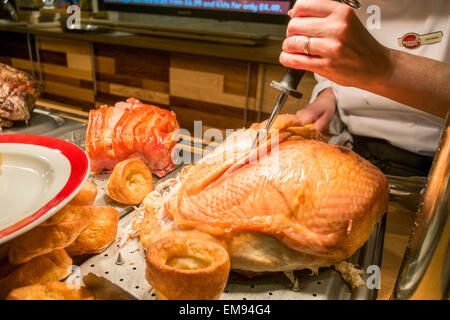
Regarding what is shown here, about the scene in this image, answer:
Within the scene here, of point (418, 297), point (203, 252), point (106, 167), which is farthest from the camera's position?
point (106, 167)

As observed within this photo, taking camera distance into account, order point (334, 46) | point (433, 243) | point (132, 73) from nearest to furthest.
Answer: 1. point (433, 243)
2. point (334, 46)
3. point (132, 73)

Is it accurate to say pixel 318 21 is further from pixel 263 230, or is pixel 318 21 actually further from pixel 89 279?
pixel 89 279

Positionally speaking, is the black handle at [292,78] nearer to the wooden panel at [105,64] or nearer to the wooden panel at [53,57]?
the wooden panel at [105,64]

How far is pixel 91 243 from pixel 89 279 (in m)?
0.18

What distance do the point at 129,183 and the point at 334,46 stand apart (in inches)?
23.5

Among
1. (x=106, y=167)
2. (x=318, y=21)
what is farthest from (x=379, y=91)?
(x=106, y=167)

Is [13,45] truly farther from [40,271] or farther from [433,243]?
[433,243]

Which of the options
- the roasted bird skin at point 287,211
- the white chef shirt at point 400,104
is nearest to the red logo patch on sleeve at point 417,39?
the white chef shirt at point 400,104

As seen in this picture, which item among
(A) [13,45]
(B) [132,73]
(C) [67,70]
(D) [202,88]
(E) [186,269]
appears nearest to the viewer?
(E) [186,269]

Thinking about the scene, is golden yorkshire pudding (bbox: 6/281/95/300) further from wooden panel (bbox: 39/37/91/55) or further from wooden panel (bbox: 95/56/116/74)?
wooden panel (bbox: 39/37/91/55)

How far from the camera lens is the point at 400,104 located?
118cm

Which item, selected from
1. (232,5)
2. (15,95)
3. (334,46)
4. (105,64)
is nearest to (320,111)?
(334,46)

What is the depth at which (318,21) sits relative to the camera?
2.19ft

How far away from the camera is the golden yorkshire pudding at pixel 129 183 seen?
89 centimetres
